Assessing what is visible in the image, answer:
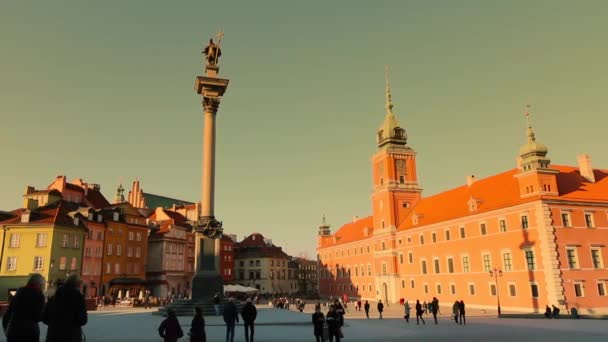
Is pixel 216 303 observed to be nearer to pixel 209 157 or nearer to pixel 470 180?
pixel 209 157

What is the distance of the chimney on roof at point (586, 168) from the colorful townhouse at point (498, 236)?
11cm

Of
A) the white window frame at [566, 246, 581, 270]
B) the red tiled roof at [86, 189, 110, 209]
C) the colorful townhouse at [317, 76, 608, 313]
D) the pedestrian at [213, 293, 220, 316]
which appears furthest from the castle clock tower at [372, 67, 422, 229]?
the pedestrian at [213, 293, 220, 316]

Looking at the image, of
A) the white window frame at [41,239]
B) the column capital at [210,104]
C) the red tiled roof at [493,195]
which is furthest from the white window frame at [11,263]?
the red tiled roof at [493,195]

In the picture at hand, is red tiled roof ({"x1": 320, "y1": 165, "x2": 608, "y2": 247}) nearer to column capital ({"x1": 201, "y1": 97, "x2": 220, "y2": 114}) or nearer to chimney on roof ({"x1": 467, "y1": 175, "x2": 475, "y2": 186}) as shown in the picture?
chimney on roof ({"x1": 467, "y1": 175, "x2": 475, "y2": 186})

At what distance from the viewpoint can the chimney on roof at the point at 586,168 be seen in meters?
53.2

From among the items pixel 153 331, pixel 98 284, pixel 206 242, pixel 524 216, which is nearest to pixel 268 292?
pixel 98 284

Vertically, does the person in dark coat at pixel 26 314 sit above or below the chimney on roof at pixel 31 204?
below

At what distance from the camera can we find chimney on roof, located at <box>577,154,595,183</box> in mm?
53188

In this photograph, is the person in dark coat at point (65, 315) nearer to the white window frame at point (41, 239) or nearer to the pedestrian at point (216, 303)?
the pedestrian at point (216, 303)

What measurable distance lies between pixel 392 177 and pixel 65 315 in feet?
252

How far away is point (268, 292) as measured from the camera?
109 m

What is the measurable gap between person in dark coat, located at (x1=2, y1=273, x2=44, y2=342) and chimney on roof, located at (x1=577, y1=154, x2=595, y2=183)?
60.2 meters

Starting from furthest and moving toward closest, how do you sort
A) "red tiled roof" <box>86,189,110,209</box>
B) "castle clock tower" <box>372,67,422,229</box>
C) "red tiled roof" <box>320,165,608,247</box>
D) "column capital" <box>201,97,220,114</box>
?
"castle clock tower" <box>372,67,422,229</box>, "red tiled roof" <box>86,189,110,209</box>, "red tiled roof" <box>320,165,608,247</box>, "column capital" <box>201,97,220,114</box>

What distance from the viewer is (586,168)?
5359cm
